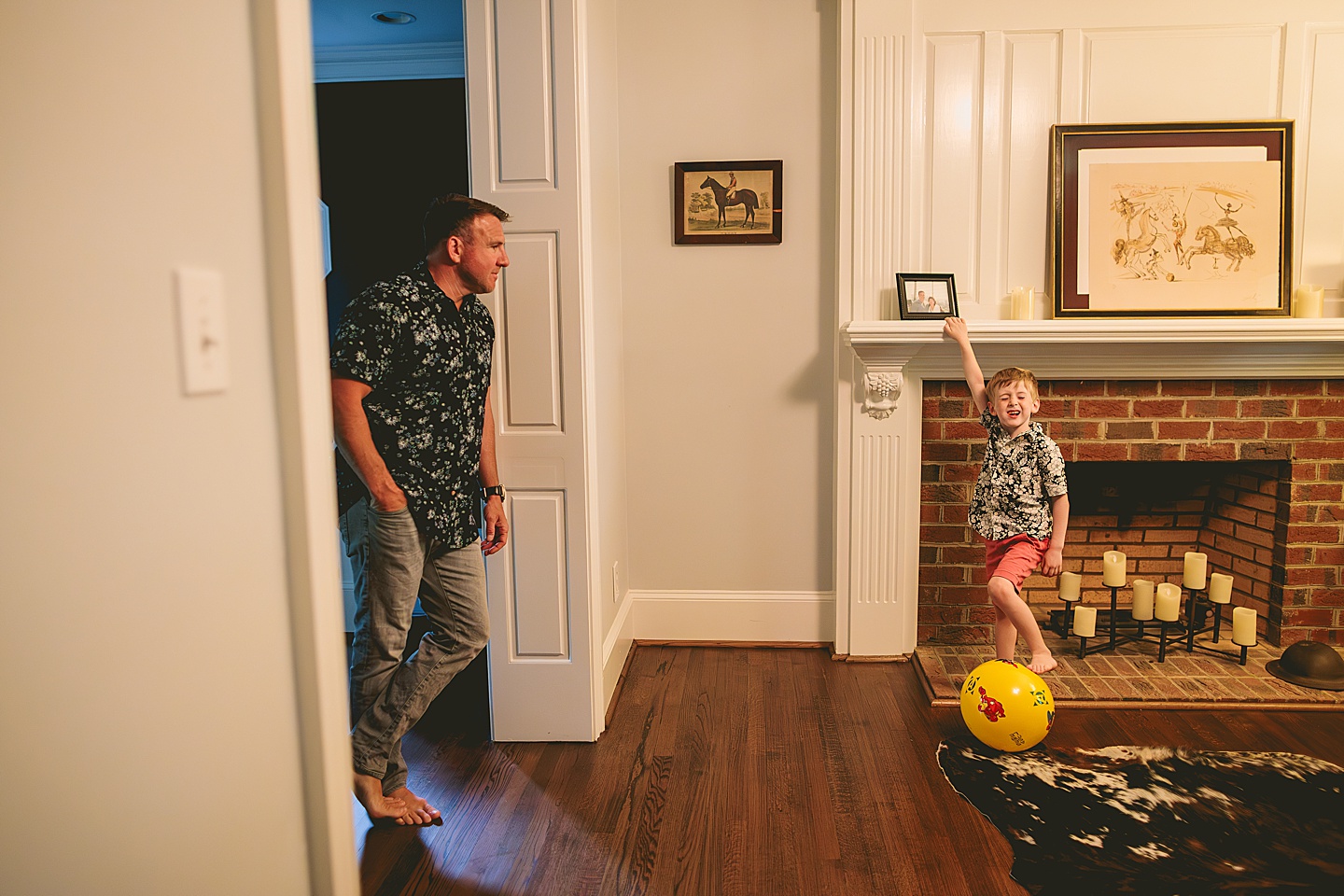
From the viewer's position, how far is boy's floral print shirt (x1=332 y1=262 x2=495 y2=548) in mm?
2018

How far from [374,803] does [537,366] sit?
4.20ft

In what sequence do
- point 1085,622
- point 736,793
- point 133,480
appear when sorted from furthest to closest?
point 1085,622 → point 736,793 → point 133,480

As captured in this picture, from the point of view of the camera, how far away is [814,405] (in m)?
3.38

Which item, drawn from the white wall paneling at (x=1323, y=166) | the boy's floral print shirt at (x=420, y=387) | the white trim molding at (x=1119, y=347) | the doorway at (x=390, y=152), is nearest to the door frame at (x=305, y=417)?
the boy's floral print shirt at (x=420, y=387)

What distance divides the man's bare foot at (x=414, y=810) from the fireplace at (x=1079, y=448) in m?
1.70

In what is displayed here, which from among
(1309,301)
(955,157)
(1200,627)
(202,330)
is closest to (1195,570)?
(1200,627)

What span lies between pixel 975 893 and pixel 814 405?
74.0 inches

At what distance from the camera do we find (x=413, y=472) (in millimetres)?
2121

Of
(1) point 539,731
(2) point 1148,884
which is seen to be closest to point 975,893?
(2) point 1148,884

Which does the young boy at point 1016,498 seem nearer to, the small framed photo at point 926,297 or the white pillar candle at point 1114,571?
the small framed photo at point 926,297

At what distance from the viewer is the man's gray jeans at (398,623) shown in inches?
83.7

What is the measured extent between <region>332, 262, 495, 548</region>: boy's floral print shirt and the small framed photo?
1.61m

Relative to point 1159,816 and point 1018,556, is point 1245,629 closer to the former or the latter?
point 1018,556

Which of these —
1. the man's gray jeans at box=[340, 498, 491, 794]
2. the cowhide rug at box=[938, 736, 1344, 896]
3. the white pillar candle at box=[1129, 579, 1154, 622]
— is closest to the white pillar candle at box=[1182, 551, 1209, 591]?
the white pillar candle at box=[1129, 579, 1154, 622]
